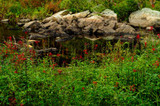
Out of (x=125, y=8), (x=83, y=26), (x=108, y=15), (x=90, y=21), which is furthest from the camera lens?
(x=125, y=8)

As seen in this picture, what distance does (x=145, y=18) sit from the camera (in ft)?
50.6

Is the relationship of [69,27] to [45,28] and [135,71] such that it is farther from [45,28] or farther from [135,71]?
[135,71]

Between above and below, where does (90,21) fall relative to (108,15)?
below

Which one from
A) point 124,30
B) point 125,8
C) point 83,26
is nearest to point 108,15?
point 124,30

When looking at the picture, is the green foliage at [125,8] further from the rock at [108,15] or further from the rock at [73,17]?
the rock at [73,17]

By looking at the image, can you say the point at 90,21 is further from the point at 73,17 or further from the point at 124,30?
the point at 124,30

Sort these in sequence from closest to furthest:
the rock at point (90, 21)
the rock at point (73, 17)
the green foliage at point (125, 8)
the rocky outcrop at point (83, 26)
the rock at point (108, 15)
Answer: the rocky outcrop at point (83, 26)
the rock at point (90, 21)
the rock at point (108, 15)
the rock at point (73, 17)
the green foliage at point (125, 8)

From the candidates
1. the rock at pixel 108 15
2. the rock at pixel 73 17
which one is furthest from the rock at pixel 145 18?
the rock at pixel 73 17

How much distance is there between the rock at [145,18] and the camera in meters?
15.0

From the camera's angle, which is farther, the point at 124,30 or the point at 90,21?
the point at 90,21

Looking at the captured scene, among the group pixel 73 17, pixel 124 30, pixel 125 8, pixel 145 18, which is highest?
pixel 125 8

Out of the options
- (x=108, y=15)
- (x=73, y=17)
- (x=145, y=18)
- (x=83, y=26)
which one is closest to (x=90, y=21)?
(x=83, y=26)

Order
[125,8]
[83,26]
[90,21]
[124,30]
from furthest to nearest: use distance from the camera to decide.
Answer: [125,8] < [83,26] < [90,21] < [124,30]

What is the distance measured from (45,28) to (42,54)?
7.13m
